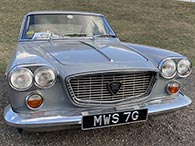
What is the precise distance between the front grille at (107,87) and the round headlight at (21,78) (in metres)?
0.36

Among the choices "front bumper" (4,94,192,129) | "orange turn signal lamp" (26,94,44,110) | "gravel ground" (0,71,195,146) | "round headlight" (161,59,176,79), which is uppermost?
"round headlight" (161,59,176,79)

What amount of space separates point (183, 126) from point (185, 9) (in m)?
13.4

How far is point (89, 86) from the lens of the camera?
2594mm

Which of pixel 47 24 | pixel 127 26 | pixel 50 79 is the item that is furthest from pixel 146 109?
pixel 127 26

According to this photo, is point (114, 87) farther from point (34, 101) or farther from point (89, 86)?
point (34, 101)

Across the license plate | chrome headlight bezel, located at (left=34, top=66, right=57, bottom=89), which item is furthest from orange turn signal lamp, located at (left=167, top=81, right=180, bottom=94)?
chrome headlight bezel, located at (left=34, top=66, right=57, bottom=89)

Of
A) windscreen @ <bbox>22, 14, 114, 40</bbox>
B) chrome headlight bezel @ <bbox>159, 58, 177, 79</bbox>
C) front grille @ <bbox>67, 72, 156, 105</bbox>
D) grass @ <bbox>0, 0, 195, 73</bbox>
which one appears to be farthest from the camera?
grass @ <bbox>0, 0, 195, 73</bbox>

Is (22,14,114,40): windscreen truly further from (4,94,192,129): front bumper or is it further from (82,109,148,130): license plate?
(82,109,148,130): license plate

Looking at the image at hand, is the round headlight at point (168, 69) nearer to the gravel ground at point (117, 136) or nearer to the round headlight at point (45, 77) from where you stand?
the gravel ground at point (117, 136)

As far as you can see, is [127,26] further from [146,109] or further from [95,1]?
[146,109]

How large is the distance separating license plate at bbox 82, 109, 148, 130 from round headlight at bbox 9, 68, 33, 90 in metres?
0.60

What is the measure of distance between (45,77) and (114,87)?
691mm

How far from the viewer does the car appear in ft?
7.99

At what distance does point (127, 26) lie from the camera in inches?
480
